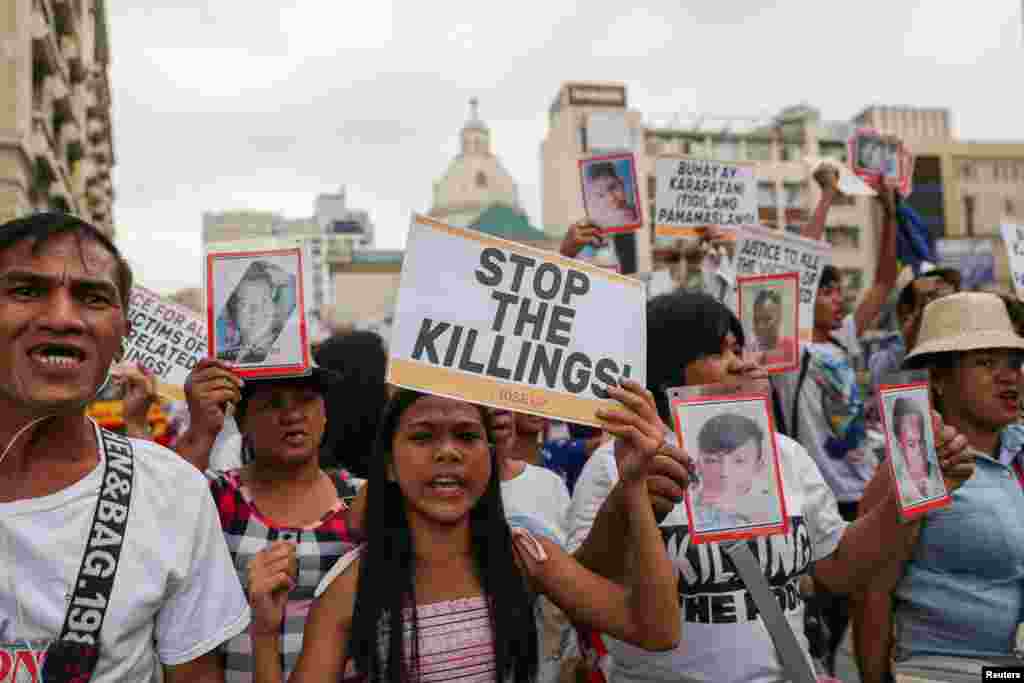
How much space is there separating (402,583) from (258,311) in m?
1.21

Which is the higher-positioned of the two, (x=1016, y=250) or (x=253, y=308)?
(x=1016, y=250)

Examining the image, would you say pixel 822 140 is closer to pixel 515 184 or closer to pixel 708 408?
pixel 515 184

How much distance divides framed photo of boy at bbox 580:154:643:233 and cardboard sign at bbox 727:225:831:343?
0.65 metres

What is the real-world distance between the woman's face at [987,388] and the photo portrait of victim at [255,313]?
2331 mm

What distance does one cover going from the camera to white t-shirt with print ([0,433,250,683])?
168cm

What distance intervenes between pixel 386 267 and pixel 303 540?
56.8 meters

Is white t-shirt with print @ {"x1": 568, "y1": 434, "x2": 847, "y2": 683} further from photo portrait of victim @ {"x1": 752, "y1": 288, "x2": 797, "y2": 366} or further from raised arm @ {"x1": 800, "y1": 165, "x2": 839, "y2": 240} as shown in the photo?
raised arm @ {"x1": 800, "y1": 165, "x2": 839, "y2": 240}

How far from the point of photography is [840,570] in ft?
9.13

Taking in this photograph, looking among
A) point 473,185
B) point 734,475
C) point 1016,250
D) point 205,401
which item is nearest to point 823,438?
point 1016,250

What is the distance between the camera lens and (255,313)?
9.83 feet

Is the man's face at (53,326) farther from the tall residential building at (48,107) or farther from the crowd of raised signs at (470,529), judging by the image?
the tall residential building at (48,107)

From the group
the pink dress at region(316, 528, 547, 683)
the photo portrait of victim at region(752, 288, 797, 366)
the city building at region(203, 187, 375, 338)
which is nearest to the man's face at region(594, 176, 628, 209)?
the photo portrait of victim at region(752, 288, 797, 366)

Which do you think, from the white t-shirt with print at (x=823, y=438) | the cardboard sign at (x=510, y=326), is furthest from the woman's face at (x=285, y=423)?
the white t-shirt with print at (x=823, y=438)

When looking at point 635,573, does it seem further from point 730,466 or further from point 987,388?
point 987,388
